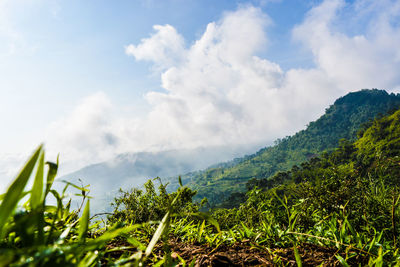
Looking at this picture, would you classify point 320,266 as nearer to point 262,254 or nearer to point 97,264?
point 262,254

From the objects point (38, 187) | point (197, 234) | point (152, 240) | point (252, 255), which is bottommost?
point (252, 255)

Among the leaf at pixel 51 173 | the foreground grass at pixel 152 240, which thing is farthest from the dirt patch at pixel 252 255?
the leaf at pixel 51 173

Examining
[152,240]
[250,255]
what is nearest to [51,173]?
[152,240]

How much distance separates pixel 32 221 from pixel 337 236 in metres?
2.33

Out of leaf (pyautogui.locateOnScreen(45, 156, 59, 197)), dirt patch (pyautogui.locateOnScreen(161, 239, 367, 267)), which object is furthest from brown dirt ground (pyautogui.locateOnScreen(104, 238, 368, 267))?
leaf (pyautogui.locateOnScreen(45, 156, 59, 197))

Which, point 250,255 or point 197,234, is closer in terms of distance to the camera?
point 250,255

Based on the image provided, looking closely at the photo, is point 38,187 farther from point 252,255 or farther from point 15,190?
point 252,255

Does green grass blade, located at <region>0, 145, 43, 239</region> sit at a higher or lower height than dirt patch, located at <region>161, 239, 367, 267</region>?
higher

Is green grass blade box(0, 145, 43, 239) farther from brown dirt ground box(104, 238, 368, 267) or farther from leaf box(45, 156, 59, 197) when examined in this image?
brown dirt ground box(104, 238, 368, 267)

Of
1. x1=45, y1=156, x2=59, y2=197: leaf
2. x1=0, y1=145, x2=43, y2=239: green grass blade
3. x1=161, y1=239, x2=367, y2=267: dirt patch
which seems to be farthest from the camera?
x1=161, y1=239, x2=367, y2=267: dirt patch

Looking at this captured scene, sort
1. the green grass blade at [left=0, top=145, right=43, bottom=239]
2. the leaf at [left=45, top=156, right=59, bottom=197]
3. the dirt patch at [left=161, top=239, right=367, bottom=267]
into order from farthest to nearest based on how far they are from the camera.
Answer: the dirt patch at [left=161, top=239, right=367, bottom=267] → the leaf at [left=45, top=156, right=59, bottom=197] → the green grass blade at [left=0, top=145, right=43, bottom=239]

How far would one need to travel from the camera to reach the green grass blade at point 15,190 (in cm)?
85

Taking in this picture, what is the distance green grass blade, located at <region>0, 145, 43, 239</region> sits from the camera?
854 mm

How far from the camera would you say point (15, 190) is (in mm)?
858
